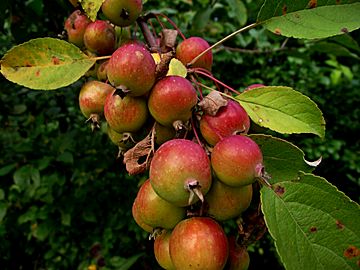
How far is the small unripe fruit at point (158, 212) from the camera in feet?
2.28

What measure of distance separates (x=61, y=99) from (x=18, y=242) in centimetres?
126

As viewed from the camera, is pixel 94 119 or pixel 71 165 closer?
pixel 94 119

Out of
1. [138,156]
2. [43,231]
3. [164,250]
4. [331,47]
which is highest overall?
[138,156]

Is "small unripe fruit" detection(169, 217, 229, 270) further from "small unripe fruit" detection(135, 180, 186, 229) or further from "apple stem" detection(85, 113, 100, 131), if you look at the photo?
"apple stem" detection(85, 113, 100, 131)

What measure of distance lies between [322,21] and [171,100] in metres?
0.36

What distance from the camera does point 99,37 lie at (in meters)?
0.93

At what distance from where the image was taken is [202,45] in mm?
915

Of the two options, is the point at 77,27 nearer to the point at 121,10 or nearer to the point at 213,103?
the point at 121,10

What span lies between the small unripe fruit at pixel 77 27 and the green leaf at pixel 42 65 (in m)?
0.18

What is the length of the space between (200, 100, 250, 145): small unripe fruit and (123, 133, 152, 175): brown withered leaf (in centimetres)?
11

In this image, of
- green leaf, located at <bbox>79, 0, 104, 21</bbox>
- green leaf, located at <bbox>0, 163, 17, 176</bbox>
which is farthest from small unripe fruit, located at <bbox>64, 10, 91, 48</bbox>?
green leaf, located at <bbox>0, 163, 17, 176</bbox>

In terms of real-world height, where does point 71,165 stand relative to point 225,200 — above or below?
below

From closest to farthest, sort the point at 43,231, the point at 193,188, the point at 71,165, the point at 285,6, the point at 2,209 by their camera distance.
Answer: the point at 193,188, the point at 285,6, the point at 2,209, the point at 71,165, the point at 43,231

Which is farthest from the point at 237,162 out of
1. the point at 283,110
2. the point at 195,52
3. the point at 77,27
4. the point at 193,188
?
the point at 77,27
